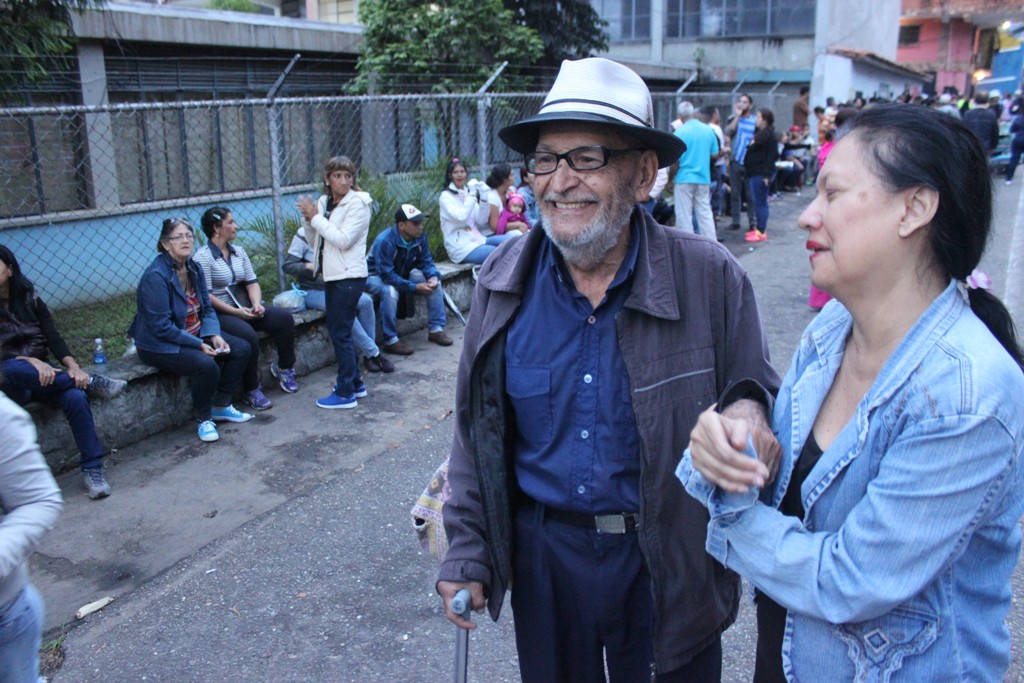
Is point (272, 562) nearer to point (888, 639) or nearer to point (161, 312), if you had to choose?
point (161, 312)

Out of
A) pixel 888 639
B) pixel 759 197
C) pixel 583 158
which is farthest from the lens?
pixel 759 197

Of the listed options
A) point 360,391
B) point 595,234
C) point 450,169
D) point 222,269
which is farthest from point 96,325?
point 595,234

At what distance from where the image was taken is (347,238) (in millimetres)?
6184

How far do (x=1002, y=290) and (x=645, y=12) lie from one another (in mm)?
19655

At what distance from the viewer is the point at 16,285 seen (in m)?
4.76

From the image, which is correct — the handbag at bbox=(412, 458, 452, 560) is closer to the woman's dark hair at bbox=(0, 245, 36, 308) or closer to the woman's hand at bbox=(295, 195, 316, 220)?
the woman's dark hair at bbox=(0, 245, 36, 308)

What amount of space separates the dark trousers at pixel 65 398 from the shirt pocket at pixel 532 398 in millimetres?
3605

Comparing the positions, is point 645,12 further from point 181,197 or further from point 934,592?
point 934,592

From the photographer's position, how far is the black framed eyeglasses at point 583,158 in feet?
6.52

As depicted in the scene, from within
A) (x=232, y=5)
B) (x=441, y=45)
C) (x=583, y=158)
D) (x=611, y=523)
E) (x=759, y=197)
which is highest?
(x=232, y=5)

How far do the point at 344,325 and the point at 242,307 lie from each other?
2.64 feet

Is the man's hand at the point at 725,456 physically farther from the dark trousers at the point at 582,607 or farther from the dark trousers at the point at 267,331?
the dark trousers at the point at 267,331

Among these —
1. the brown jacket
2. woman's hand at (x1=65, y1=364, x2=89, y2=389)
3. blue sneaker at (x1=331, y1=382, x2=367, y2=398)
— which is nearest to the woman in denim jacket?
the brown jacket

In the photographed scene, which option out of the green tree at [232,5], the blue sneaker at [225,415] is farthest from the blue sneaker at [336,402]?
the green tree at [232,5]
